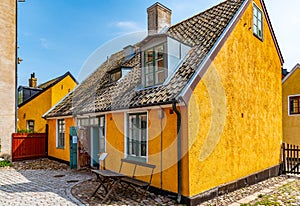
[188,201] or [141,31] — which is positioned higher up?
[141,31]

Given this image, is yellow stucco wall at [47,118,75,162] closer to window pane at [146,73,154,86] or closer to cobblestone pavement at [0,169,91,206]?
cobblestone pavement at [0,169,91,206]

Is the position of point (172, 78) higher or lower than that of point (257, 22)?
lower

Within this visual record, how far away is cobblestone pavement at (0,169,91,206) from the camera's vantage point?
7.15 m

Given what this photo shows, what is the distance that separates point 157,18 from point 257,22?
4864 mm

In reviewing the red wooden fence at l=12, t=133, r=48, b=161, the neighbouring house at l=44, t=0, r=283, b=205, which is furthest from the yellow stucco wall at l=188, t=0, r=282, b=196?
the red wooden fence at l=12, t=133, r=48, b=161

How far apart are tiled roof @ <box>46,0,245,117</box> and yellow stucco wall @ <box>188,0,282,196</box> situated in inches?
21.1

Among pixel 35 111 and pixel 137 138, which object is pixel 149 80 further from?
pixel 35 111

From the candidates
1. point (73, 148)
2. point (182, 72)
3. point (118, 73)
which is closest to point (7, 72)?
point (73, 148)

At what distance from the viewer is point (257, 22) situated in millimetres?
10594

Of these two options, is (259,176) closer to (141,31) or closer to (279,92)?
(279,92)

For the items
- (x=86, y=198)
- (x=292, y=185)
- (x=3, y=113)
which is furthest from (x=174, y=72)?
(x=3, y=113)

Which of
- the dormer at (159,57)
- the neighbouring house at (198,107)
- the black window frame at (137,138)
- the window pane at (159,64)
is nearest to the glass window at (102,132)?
the neighbouring house at (198,107)

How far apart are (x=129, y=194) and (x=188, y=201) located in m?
2.06

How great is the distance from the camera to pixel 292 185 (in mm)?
9602
